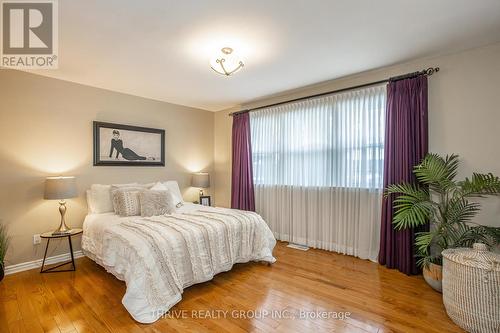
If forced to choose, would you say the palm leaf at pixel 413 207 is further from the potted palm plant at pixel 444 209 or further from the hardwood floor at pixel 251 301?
the hardwood floor at pixel 251 301

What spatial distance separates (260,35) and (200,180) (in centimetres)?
300

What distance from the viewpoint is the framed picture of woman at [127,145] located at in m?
3.69

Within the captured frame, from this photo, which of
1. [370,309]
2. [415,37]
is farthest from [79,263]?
[415,37]

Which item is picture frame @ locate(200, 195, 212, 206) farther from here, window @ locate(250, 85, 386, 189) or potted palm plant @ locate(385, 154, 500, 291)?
potted palm plant @ locate(385, 154, 500, 291)

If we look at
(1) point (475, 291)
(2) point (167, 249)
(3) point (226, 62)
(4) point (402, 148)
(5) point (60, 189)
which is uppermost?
(3) point (226, 62)

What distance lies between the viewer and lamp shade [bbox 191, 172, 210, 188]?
467 centimetres

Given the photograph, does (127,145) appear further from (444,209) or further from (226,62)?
(444,209)

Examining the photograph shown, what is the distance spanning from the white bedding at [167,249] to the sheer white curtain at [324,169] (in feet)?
3.23

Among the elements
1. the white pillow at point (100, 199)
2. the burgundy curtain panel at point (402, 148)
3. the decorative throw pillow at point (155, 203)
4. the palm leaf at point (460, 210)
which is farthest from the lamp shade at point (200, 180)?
the palm leaf at point (460, 210)

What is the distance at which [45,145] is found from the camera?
3.20 metres

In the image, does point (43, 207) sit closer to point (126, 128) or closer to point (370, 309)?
point (126, 128)

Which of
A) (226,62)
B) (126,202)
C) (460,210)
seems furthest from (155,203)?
(460,210)

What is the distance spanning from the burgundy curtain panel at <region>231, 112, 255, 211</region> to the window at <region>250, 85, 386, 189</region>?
124 mm

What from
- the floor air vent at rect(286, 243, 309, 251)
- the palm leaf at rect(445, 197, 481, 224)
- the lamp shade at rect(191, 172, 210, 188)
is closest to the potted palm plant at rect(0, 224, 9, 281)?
the lamp shade at rect(191, 172, 210, 188)
